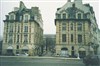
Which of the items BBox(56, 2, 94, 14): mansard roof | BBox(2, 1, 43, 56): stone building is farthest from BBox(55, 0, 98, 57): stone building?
BBox(2, 1, 43, 56): stone building

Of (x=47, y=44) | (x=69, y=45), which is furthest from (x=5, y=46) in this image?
(x=47, y=44)

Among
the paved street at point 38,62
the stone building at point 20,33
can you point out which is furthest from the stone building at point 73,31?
the paved street at point 38,62

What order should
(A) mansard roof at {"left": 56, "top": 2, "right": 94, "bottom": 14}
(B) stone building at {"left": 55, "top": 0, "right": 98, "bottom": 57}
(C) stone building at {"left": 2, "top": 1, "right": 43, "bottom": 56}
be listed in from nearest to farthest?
(B) stone building at {"left": 55, "top": 0, "right": 98, "bottom": 57}, (A) mansard roof at {"left": 56, "top": 2, "right": 94, "bottom": 14}, (C) stone building at {"left": 2, "top": 1, "right": 43, "bottom": 56}

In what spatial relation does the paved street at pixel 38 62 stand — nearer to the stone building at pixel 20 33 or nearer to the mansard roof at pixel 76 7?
the stone building at pixel 20 33

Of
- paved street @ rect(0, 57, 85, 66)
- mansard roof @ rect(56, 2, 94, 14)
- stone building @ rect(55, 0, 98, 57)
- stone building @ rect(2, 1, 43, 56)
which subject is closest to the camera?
paved street @ rect(0, 57, 85, 66)

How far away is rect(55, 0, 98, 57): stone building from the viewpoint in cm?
5641

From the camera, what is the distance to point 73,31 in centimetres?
5688

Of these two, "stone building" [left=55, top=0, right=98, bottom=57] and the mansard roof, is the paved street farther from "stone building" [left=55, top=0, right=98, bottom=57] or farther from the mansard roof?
the mansard roof

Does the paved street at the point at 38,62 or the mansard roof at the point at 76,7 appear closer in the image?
the paved street at the point at 38,62

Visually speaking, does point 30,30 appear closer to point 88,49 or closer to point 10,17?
point 10,17

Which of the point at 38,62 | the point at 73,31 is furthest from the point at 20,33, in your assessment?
the point at 38,62

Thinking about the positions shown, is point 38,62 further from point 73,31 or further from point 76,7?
point 76,7

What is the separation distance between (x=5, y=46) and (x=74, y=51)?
15.0 meters

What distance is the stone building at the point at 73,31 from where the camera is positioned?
5641cm
